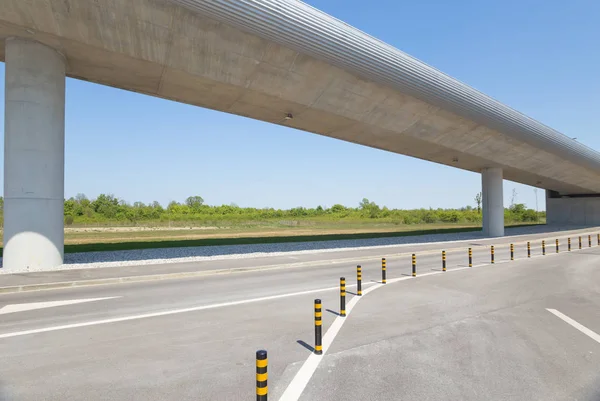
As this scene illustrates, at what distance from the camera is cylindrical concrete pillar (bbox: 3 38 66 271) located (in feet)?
43.5

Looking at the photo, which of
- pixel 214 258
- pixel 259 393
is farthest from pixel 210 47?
pixel 259 393

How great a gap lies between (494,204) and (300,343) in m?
34.0

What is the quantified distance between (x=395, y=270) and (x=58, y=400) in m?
13.1

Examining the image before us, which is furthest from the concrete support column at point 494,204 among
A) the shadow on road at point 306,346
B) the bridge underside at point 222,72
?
the shadow on road at point 306,346

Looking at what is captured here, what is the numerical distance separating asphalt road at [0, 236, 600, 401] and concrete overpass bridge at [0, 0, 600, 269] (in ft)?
18.8

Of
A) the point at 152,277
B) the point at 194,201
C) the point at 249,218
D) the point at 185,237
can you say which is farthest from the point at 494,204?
the point at 194,201

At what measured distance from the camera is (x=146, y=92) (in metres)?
19.1

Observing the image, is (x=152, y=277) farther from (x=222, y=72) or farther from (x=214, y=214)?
(x=214, y=214)

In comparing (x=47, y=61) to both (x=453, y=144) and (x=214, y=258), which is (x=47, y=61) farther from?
(x=453, y=144)

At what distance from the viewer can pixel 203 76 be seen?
16797 mm

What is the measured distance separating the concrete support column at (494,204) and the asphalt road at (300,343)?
24.3 m

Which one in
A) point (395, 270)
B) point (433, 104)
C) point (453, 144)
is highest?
point (433, 104)

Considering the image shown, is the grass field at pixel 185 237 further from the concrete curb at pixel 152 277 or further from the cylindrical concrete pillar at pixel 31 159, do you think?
the concrete curb at pixel 152 277

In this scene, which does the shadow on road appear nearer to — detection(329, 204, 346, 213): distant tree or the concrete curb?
the concrete curb
